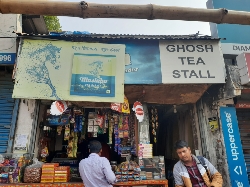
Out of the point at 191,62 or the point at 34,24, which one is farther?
the point at 34,24

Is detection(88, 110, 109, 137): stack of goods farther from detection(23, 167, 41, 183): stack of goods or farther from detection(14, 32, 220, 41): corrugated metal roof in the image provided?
detection(14, 32, 220, 41): corrugated metal roof

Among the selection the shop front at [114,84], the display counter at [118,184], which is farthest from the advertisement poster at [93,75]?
the display counter at [118,184]

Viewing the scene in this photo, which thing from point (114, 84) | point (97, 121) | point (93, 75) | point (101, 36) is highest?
point (101, 36)

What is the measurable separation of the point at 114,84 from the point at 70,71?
41.1 inches

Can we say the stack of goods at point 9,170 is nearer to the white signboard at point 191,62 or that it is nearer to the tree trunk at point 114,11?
the tree trunk at point 114,11

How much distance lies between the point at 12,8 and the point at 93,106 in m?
3.16

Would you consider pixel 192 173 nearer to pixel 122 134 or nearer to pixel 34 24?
pixel 122 134

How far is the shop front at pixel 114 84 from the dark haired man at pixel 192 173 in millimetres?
1256

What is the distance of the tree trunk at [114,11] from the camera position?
3.39 m

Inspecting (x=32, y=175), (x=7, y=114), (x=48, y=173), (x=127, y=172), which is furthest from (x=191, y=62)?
(x=7, y=114)

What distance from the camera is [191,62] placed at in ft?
17.6

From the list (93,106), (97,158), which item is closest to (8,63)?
(93,106)

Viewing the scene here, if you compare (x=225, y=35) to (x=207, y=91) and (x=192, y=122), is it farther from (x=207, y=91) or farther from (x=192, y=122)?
(x=192, y=122)

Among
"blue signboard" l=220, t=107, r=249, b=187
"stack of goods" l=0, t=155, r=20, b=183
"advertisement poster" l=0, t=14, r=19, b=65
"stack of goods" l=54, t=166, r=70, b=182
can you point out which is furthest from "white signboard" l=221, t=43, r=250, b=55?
"stack of goods" l=0, t=155, r=20, b=183
